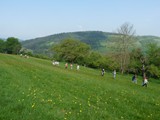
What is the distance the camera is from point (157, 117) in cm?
1398

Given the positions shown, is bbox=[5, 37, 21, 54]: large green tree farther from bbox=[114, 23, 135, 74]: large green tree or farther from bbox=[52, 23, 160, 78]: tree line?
bbox=[114, 23, 135, 74]: large green tree

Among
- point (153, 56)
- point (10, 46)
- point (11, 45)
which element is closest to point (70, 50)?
point (153, 56)

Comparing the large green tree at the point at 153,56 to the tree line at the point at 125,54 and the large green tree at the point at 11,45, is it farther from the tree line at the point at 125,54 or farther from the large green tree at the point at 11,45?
the large green tree at the point at 11,45

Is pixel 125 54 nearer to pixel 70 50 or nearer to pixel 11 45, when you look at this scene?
pixel 70 50

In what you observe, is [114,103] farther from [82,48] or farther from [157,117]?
[82,48]

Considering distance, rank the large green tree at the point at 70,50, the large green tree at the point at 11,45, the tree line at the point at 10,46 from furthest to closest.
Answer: the large green tree at the point at 11,45 → the tree line at the point at 10,46 → the large green tree at the point at 70,50

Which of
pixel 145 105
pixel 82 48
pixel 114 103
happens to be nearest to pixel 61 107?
pixel 114 103

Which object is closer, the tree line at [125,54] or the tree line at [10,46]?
Result: the tree line at [125,54]

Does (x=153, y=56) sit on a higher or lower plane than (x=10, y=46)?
lower

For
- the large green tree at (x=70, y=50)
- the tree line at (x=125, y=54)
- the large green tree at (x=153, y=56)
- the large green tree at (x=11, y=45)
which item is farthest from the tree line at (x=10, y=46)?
the large green tree at (x=153, y=56)

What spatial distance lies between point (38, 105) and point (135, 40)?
53161 mm

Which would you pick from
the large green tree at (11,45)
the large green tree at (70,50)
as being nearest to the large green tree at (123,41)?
the large green tree at (70,50)

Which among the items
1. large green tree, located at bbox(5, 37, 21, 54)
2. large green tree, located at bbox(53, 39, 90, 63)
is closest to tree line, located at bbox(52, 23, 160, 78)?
large green tree, located at bbox(53, 39, 90, 63)

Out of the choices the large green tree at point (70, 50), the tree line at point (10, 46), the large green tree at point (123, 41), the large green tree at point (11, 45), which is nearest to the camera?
the large green tree at point (123, 41)
